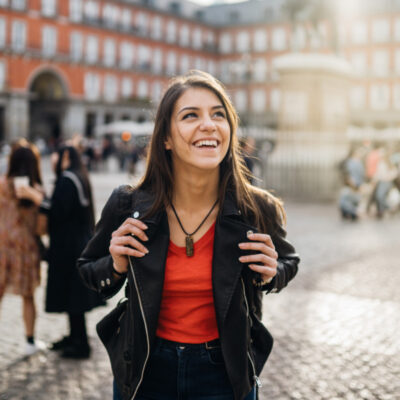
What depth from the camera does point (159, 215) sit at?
1994 mm

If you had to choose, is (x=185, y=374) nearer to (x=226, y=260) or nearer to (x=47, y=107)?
(x=226, y=260)

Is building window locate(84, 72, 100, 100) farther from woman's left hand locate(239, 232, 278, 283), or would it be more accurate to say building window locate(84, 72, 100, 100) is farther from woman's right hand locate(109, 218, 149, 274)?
woman's left hand locate(239, 232, 278, 283)

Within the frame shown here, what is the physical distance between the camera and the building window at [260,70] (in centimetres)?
6334

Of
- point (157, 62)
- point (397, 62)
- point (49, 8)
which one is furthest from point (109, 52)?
point (397, 62)

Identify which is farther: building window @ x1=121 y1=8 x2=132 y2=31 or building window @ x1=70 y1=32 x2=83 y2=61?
Result: building window @ x1=121 y1=8 x2=132 y2=31

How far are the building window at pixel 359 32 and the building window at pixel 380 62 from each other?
1.81 meters

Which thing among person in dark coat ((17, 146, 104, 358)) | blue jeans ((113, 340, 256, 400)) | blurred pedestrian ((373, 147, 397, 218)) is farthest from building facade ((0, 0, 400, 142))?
blue jeans ((113, 340, 256, 400))

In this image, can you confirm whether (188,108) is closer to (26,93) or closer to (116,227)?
(116,227)

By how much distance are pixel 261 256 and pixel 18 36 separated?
160ft

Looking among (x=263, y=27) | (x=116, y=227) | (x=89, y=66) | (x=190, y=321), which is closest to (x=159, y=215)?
(x=116, y=227)

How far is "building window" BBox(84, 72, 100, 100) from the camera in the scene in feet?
171

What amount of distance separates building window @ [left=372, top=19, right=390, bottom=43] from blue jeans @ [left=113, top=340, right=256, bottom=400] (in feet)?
196

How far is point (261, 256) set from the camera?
191 centimetres

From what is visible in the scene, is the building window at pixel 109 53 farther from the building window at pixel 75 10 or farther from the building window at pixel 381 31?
the building window at pixel 381 31
